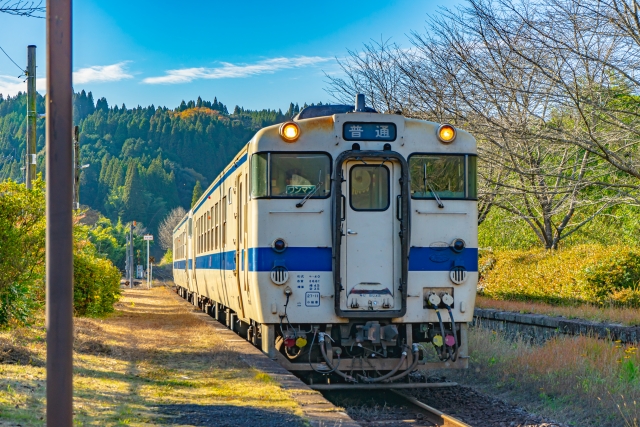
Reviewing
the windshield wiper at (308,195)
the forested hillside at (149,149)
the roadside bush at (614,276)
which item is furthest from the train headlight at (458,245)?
the forested hillside at (149,149)

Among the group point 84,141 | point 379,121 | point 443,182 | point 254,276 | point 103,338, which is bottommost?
point 103,338

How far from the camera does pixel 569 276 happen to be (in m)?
20.3

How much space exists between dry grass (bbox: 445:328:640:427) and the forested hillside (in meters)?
119

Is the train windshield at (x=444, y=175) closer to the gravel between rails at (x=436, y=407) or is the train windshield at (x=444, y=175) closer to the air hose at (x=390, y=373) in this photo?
the air hose at (x=390, y=373)

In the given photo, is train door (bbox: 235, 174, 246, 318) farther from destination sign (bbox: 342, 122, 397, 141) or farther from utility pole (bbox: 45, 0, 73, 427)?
utility pole (bbox: 45, 0, 73, 427)

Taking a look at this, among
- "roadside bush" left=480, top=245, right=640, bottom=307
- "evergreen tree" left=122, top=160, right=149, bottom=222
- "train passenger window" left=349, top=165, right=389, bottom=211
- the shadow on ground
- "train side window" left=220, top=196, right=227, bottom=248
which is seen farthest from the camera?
"evergreen tree" left=122, top=160, right=149, bottom=222

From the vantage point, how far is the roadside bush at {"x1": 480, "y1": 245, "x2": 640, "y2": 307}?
61.5ft

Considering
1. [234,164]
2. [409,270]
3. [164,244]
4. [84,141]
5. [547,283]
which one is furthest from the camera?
[84,141]

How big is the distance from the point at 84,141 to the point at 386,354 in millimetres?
163030

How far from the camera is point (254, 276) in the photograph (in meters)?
9.23

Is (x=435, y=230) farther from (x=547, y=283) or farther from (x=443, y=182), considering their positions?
(x=547, y=283)

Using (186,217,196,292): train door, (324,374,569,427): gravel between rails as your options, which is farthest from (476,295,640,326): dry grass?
(186,217,196,292): train door

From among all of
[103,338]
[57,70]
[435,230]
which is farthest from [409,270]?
[103,338]

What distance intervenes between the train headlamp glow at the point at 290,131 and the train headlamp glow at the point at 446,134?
170cm
